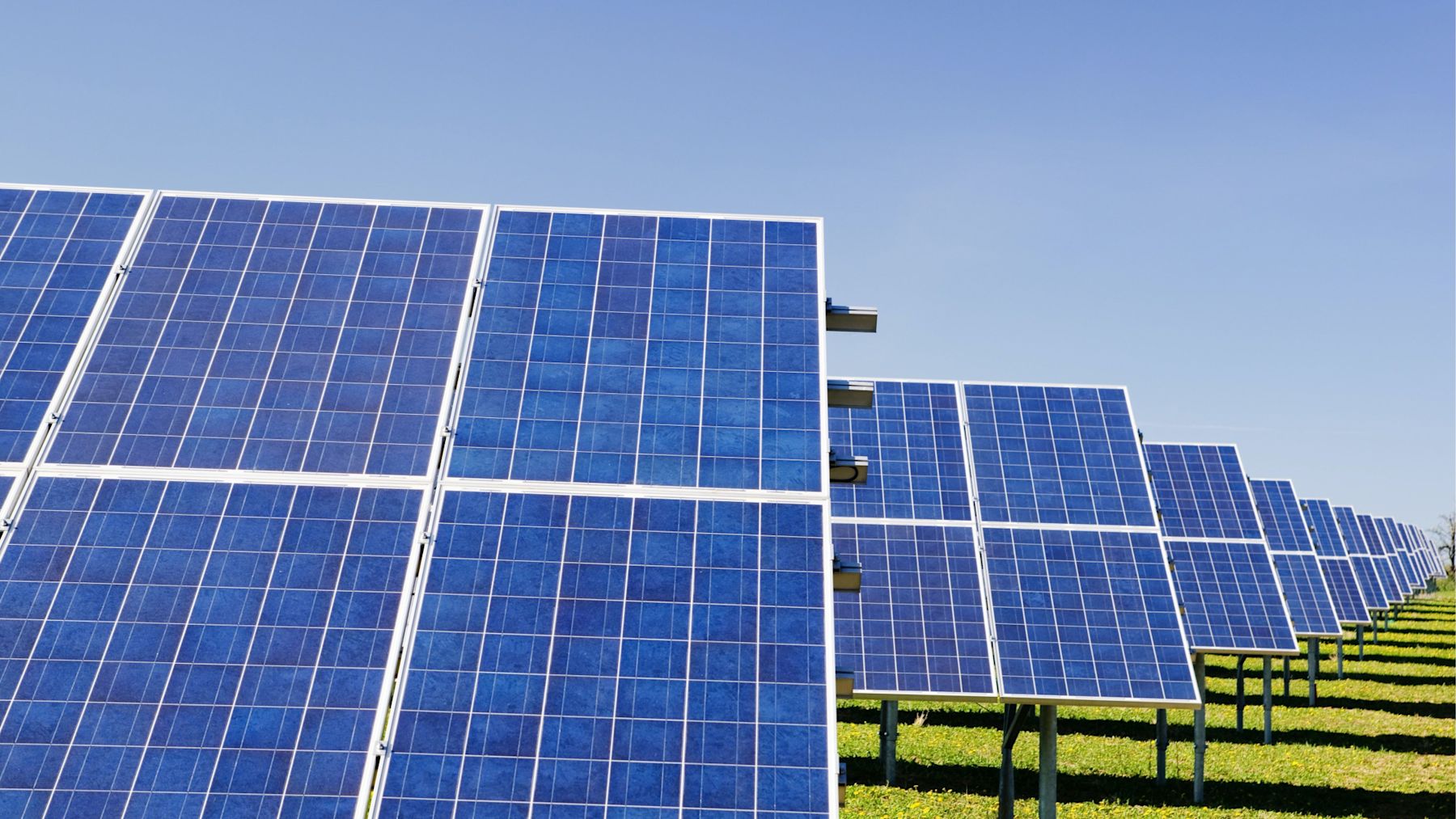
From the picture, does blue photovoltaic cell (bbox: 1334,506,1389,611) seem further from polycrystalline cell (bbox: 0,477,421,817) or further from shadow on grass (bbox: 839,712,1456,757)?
polycrystalline cell (bbox: 0,477,421,817)

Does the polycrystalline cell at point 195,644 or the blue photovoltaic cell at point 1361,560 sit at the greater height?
the blue photovoltaic cell at point 1361,560

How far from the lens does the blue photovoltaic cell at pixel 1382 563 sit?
5941 cm

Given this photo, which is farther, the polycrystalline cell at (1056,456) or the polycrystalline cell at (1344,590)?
the polycrystalline cell at (1344,590)

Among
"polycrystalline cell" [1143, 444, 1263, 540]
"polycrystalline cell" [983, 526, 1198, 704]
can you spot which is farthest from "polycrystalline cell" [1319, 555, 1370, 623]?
"polycrystalline cell" [983, 526, 1198, 704]

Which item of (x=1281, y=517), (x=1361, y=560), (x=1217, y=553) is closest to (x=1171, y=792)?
(x=1217, y=553)

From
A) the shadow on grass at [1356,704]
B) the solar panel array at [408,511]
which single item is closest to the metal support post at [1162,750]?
the shadow on grass at [1356,704]

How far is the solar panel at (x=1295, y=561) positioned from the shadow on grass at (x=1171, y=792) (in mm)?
6822

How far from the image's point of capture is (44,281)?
33.0 feet

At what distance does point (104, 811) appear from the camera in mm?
6785

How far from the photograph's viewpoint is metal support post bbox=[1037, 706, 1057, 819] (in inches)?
564

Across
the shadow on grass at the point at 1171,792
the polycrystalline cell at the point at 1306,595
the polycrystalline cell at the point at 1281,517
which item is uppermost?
the polycrystalline cell at the point at 1281,517

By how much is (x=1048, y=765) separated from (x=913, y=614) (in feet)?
9.38

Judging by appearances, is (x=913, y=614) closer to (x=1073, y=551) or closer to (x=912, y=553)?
(x=912, y=553)

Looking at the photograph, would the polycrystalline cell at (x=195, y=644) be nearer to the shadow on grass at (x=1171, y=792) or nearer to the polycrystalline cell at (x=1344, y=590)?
the shadow on grass at (x=1171, y=792)
